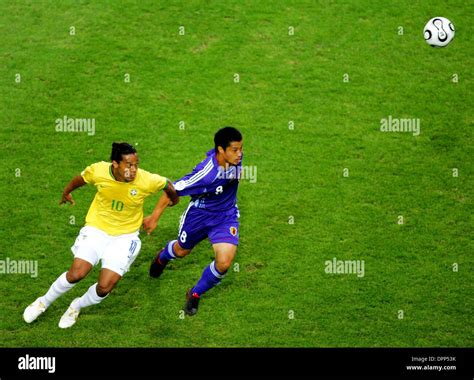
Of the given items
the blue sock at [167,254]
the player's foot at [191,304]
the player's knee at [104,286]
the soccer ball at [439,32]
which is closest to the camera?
the player's knee at [104,286]

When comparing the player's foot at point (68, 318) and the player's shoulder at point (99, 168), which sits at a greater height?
the player's shoulder at point (99, 168)

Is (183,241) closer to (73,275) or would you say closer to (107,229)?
(107,229)

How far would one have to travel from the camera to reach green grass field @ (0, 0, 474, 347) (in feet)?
38.7

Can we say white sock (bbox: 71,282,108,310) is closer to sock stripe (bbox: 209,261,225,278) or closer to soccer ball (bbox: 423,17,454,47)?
sock stripe (bbox: 209,261,225,278)

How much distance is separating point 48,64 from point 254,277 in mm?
6736

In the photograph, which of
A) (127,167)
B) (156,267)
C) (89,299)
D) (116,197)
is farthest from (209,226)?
(89,299)

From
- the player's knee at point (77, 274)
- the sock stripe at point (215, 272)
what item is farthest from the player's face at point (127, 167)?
the sock stripe at point (215, 272)

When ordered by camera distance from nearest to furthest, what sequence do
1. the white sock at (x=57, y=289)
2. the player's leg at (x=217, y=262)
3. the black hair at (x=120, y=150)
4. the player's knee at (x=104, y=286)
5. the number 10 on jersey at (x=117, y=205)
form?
the black hair at (x=120, y=150), the player's knee at (x=104, y=286), the white sock at (x=57, y=289), the number 10 on jersey at (x=117, y=205), the player's leg at (x=217, y=262)

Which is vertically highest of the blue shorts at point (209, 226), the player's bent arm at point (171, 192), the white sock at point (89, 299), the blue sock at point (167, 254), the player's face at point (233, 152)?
the player's face at point (233, 152)

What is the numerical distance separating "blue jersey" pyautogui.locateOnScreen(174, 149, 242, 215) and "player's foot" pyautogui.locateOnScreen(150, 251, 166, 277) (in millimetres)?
1183

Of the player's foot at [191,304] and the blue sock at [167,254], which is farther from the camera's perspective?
the blue sock at [167,254]

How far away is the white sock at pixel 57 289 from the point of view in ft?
36.5

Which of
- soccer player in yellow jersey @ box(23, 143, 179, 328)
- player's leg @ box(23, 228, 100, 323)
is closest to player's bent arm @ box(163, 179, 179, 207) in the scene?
soccer player in yellow jersey @ box(23, 143, 179, 328)

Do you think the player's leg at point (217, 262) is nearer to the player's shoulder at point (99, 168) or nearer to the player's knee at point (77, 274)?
the player's knee at point (77, 274)
